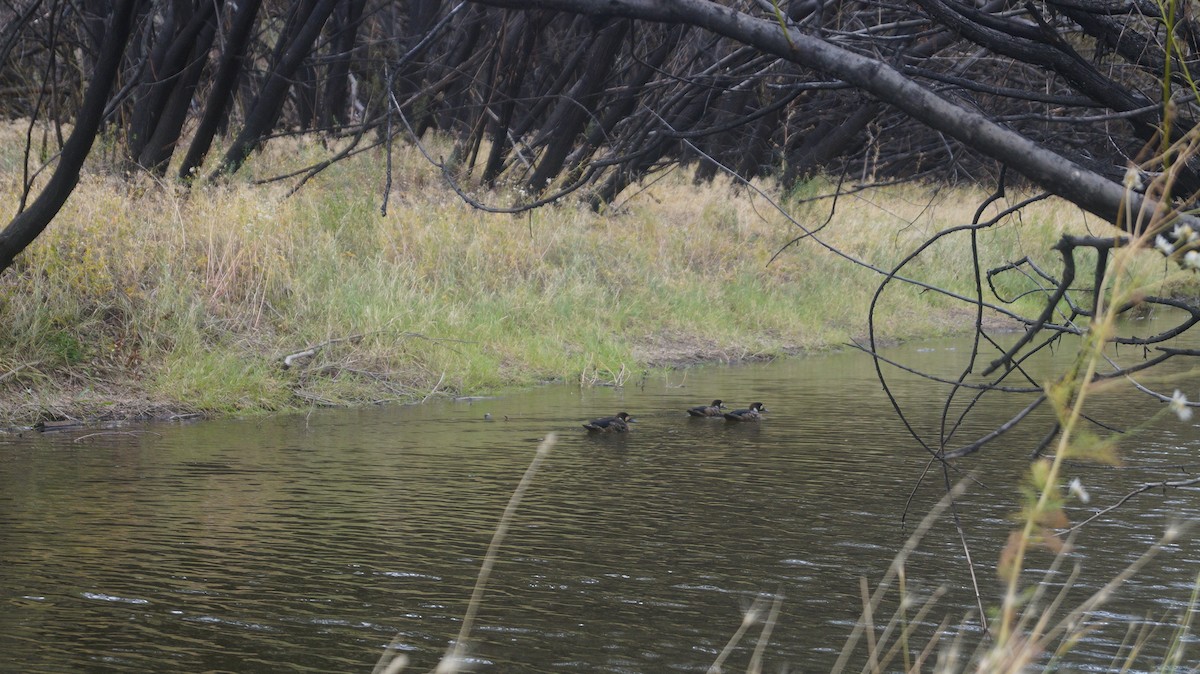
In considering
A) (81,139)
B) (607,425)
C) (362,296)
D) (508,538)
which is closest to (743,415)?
(607,425)

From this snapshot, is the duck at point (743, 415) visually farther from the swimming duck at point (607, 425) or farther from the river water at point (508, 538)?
the swimming duck at point (607, 425)

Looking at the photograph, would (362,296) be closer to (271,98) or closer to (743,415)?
(271,98)

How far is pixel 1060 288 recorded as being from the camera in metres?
3.07

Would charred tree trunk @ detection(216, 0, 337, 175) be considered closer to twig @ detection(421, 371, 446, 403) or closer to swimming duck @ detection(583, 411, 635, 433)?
twig @ detection(421, 371, 446, 403)

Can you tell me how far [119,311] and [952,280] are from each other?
47.4ft

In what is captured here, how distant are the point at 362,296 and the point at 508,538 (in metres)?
6.58

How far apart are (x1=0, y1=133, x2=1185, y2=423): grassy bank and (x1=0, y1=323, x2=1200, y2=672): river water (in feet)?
2.91

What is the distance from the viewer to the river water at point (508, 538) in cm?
552

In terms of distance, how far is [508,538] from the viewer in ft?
23.8

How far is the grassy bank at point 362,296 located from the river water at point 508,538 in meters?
0.89

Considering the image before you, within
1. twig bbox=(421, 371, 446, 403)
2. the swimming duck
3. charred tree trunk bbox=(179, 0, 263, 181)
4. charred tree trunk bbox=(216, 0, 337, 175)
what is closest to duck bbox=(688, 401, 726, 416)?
the swimming duck

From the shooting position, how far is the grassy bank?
11430mm

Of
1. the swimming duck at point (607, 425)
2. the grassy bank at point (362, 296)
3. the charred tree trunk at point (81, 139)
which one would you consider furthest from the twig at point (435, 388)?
the charred tree trunk at point (81, 139)

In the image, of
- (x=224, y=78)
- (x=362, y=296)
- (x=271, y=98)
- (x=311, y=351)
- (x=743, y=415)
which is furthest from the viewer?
(x=271, y=98)
